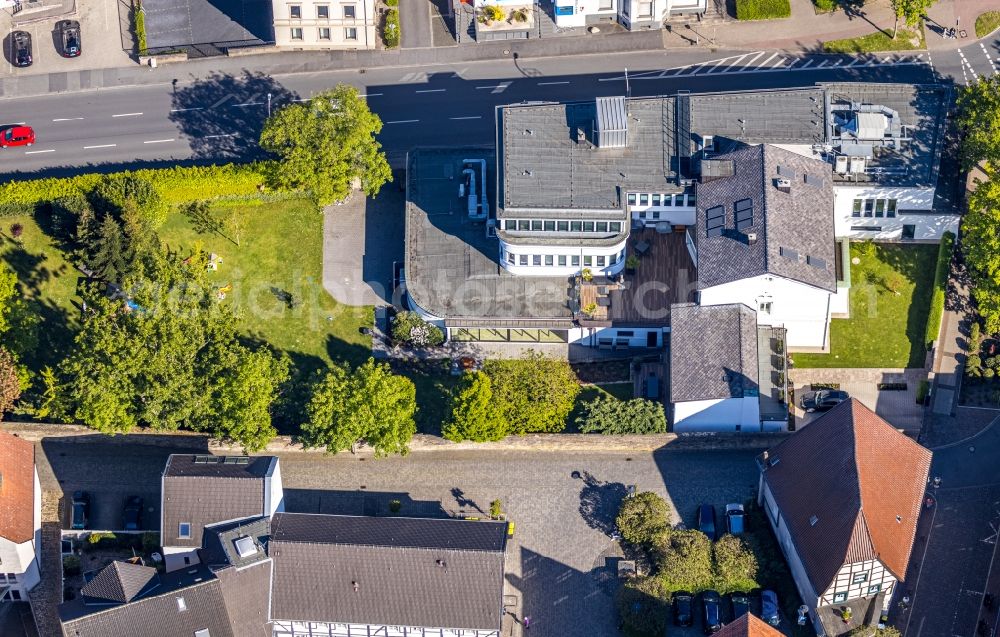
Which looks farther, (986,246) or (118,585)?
(986,246)

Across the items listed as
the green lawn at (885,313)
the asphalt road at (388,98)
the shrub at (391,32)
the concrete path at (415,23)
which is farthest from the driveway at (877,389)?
the shrub at (391,32)

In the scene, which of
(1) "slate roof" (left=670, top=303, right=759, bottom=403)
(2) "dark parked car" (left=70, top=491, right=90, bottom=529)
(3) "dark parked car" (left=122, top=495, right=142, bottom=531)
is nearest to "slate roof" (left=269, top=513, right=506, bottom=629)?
(3) "dark parked car" (left=122, top=495, right=142, bottom=531)

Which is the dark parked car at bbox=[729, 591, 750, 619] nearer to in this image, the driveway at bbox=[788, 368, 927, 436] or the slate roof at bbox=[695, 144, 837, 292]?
the driveway at bbox=[788, 368, 927, 436]

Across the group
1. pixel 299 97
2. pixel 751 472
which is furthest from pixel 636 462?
pixel 299 97

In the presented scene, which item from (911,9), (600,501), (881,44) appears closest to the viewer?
(600,501)

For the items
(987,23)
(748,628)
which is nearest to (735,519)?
(748,628)

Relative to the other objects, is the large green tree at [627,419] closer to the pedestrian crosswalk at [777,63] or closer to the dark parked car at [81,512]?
the pedestrian crosswalk at [777,63]

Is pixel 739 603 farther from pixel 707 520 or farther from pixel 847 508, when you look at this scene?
pixel 847 508
